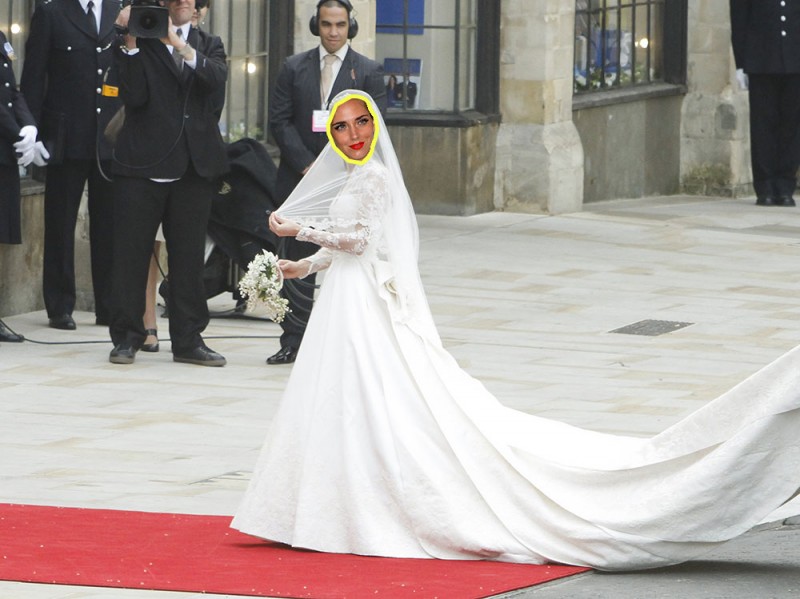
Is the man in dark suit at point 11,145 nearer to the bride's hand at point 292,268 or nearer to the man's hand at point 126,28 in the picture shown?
the man's hand at point 126,28

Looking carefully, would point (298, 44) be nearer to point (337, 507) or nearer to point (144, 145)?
point (144, 145)

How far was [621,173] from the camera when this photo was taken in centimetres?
1777

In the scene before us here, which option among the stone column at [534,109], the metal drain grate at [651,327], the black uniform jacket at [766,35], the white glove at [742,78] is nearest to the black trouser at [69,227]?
the metal drain grate at [651,327]

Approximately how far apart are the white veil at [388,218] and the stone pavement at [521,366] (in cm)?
102

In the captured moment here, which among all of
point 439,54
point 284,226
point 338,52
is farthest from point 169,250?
point 439,54

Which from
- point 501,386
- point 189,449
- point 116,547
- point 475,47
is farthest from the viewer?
point 475,47

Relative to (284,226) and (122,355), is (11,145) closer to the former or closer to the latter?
(122,355)

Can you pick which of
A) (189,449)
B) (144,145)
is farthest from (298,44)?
(189,449)

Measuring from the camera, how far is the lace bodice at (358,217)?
22.7 ft

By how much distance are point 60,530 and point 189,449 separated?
4.83 ft

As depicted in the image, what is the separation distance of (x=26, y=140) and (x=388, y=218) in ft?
13.1

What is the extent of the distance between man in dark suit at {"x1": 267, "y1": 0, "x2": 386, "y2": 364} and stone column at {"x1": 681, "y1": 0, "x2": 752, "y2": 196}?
8.74 meters

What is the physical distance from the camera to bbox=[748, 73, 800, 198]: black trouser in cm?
1714

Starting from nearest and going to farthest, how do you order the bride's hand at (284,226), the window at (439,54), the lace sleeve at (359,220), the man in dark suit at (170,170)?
the lace sleeve at (359,220) < the bride's hand at (284,226) < the man in dark suit at (170,170) < the window at (439,54)
